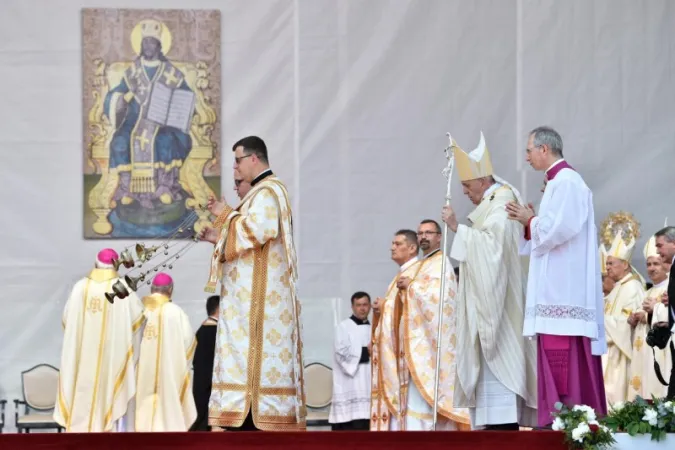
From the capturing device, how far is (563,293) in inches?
303

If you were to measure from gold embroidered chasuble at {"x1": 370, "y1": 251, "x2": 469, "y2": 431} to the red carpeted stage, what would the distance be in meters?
2.98

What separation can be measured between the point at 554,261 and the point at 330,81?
234 inches

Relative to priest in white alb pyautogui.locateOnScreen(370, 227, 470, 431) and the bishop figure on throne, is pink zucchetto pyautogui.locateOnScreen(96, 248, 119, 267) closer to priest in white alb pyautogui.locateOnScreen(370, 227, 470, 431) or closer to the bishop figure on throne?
the bishop figure on throne

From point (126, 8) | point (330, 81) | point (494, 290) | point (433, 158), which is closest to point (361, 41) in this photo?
point (330, 81)

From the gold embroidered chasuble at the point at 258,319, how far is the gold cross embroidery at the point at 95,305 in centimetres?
400

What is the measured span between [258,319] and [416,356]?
2.28 meters

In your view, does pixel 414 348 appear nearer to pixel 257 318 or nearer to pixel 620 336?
pixel 257 318

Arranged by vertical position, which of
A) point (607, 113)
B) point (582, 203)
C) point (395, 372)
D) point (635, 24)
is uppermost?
point (635, 24)

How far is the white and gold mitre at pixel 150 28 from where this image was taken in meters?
13.4

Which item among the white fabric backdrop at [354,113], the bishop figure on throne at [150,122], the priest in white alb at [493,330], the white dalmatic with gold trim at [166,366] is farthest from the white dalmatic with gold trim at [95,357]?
the priest in white alb at [493,330]

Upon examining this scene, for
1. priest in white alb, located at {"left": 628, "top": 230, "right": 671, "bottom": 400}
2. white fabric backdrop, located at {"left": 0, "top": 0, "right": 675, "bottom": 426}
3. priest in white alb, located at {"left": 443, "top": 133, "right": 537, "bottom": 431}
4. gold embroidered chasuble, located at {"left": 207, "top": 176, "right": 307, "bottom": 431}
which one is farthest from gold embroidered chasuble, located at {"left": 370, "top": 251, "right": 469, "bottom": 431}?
white fabric backdrop, located at {"left": 0, "top": 0, "right": 675, "bottom": 426}

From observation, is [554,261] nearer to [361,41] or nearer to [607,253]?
[607,253]

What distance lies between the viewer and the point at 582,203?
7746 mm

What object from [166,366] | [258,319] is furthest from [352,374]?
[258,319]
